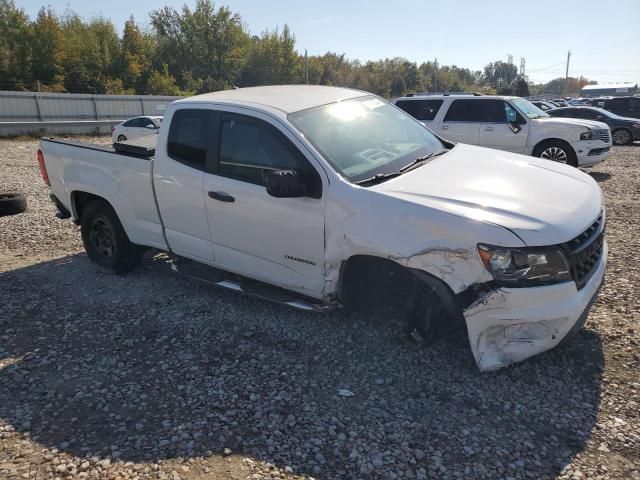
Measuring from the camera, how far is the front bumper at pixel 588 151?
1098cm

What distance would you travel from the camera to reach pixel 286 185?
11.8ft

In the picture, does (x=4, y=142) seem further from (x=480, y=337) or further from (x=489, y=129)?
(x=480, y=337)

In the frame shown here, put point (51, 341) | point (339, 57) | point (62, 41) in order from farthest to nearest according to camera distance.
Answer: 1. point (339, 57)
2. point (62, 41)
3. point (51, 341)

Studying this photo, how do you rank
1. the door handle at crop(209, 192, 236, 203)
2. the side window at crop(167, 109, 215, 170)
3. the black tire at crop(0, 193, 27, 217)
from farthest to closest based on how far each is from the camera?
the black tire at crop(0, 193, 27, 217)
the side window at crop(167, 109, 215, 170)
the door handle at crop(209, 192, 236, 203)

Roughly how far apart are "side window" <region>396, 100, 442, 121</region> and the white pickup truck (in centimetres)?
739

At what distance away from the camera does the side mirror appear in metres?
3.58

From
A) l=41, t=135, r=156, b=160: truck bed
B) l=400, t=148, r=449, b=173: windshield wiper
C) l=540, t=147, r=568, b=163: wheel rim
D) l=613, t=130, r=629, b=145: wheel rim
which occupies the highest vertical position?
l=41, t=135, r=156, b=160: truck bed

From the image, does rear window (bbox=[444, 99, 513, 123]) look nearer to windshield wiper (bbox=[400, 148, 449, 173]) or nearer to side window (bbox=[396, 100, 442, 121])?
side window (bbox=[396, 100, 442, 121])

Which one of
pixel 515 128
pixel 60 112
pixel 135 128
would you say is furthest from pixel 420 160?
pixel 60 112

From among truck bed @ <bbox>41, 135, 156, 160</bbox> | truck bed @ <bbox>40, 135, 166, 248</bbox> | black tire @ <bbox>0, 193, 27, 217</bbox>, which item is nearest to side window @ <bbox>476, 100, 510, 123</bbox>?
truck bed @ <bbox>40, 135, 166, 248</bbox>

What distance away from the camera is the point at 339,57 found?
81.2 metres

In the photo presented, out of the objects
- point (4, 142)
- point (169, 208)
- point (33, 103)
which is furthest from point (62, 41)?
point (169, 208)

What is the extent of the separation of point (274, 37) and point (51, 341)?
6513 centimetres

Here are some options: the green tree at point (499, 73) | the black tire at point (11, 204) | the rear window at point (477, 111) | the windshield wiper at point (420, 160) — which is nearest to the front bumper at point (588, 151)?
the rear window at point (477, 111)
